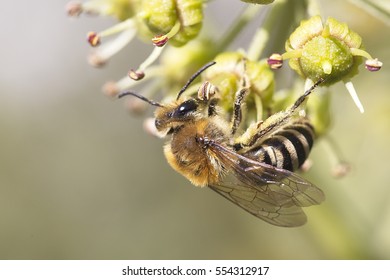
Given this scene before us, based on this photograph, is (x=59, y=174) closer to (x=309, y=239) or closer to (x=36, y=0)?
(x=36, y=0)

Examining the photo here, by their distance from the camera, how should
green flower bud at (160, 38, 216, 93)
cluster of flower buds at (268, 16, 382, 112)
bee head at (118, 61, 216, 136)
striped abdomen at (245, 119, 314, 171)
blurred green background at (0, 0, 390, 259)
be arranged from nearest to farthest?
cluster of flower buds at (268, 16, 382, 112) < striped abdomen at (245, 119, 314, 171) < bee head at (118, 61, 216, 136) < green flower bud at (160, 38, 216, 93) < blurred green background at (0, 0, 390, 259)

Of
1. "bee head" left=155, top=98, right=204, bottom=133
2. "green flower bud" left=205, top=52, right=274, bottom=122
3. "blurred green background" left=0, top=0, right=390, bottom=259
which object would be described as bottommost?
"blurred green background" left=0, top=0, right=390, bottom=259

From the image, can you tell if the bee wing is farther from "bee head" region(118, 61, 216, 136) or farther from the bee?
"bee head" region(118, 61, 216, 136)

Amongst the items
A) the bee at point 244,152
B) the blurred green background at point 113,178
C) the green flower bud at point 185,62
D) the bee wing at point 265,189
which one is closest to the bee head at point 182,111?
the bee at point 244,152

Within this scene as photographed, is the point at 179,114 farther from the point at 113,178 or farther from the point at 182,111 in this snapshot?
the point at 113,178

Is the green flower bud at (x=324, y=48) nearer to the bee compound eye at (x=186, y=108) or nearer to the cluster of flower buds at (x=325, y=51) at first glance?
the cluster of flower buds at (x=325, y=51)

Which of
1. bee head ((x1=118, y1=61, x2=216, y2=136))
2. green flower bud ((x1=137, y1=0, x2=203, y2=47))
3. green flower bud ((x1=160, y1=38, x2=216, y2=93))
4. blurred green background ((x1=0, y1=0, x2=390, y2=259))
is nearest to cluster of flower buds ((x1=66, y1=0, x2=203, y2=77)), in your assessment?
green flower bud ((x1=137, y1=0, x2=203, y2=47))

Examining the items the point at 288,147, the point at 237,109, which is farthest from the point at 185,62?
the point at 288,147
